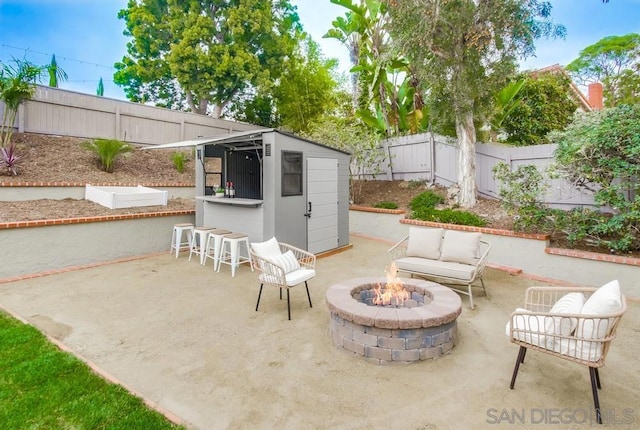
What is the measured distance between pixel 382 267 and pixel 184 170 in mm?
7682

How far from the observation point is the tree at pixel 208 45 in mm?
13641

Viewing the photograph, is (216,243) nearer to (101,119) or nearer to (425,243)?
(425,243)

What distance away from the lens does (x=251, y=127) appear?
14234 mm

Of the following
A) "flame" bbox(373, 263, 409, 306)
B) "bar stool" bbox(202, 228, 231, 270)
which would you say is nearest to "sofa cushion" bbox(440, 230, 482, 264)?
"flame" bbox(373, 263, 409, 306)

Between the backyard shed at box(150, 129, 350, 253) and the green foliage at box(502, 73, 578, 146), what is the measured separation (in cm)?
549

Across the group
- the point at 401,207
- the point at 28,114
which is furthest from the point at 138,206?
the point at 401,207

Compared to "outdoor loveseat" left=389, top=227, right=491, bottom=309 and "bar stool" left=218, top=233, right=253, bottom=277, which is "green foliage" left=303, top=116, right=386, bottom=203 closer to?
"bar stool" left=218, top=233, right=253, bottom=277

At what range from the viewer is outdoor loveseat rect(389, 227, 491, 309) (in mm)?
4590

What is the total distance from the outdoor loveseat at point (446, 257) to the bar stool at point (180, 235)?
4.43 meters

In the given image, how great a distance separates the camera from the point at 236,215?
682 cm

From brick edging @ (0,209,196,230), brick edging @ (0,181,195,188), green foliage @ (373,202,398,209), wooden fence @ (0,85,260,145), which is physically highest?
wooden fence @ (0,85,260,145)

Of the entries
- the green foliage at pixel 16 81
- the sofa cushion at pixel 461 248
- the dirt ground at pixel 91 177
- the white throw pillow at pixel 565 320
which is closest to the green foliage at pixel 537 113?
the dirt ground at pixel 91 177

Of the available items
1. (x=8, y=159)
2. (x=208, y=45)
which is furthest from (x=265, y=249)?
(x=208, y=45)

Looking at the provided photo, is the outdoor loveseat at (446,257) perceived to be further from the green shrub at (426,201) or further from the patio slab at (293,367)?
the green shrub at (426,201)
